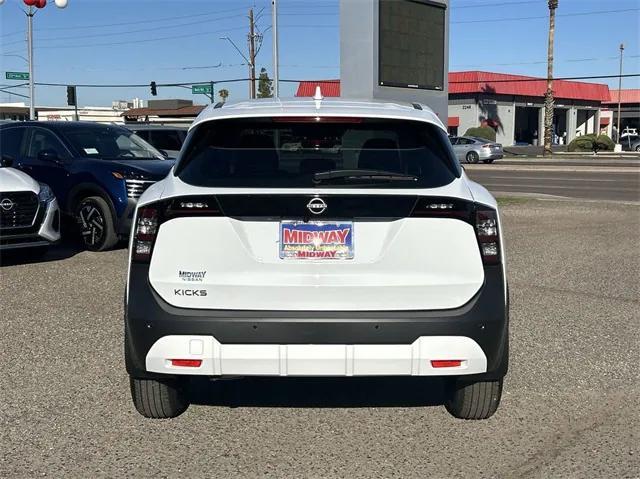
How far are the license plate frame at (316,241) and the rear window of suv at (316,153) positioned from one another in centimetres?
22

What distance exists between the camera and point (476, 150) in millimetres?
39562

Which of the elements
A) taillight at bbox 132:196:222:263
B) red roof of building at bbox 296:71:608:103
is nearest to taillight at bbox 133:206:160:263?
taillight at bbox 132:196:222:263

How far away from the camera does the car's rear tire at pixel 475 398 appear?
4199 mm

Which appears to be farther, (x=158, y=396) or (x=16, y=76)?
(x=16, y=76)

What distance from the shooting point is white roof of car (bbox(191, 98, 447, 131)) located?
3996 mm

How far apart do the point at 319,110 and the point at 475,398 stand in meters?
1.77

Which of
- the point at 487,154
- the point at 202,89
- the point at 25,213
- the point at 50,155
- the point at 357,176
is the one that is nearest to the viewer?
the point at 357,176

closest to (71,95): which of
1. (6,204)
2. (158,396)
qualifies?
(6,204)

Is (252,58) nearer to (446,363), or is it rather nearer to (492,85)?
(492,85)

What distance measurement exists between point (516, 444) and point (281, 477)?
49.8 inches

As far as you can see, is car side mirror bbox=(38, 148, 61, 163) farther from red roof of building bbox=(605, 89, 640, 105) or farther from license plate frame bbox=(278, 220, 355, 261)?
red roof of building bbox=(605, 89, 640, 105)

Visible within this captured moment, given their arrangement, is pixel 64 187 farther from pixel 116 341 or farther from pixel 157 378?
pixel 157 378

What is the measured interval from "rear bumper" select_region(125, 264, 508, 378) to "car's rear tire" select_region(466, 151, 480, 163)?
121 feet

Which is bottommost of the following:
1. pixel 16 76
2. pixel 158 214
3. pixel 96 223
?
pixel 96 223
